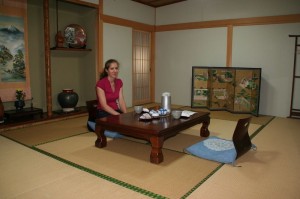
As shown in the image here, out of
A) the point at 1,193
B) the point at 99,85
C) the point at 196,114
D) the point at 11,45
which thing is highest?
the point at 11,45

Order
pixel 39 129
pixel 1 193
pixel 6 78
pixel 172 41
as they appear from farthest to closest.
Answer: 1. pixel 172 41
2. pixel 6 78
3. pixel 39 129
4. pixel 1 193

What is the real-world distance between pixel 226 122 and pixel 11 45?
4.00m

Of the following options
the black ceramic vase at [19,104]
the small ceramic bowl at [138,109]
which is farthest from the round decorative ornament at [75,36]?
the small ceramic bowl at [138,109]

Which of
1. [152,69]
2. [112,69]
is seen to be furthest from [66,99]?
[152,69]

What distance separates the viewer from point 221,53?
585 cm

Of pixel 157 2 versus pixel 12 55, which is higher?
pixel 157 2

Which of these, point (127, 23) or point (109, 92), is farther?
point (127, 23)

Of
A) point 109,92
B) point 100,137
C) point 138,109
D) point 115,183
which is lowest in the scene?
point 115,183

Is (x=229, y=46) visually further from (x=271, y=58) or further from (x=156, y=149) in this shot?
(x=156, y=149)

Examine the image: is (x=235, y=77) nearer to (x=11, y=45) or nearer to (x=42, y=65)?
(x=42, y=65)

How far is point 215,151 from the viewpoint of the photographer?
9.50 ft

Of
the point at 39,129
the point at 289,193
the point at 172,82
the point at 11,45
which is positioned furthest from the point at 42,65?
the point at 289,193

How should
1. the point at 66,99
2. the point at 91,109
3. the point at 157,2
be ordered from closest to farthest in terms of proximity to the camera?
the point at 91,109, the point at 66,99, the point at 157,2

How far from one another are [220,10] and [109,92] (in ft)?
11.6
